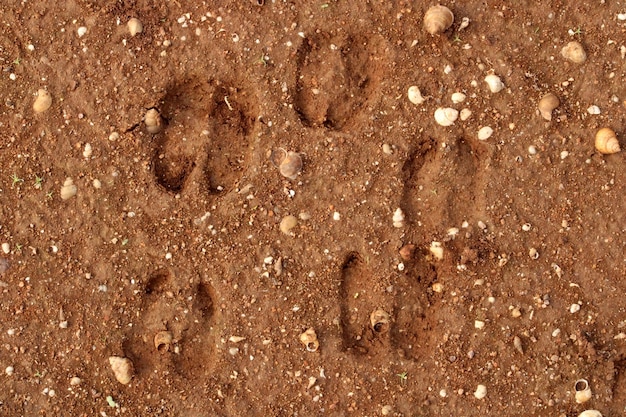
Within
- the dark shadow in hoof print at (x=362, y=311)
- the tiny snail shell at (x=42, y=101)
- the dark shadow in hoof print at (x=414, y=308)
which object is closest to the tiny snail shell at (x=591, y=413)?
the dark shadow in hoof print at (x=414, y=308)

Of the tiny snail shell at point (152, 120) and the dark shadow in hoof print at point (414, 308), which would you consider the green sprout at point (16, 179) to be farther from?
the dark shadow in hoof print at point (414, 308)

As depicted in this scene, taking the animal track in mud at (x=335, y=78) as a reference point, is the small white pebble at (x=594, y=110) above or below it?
below

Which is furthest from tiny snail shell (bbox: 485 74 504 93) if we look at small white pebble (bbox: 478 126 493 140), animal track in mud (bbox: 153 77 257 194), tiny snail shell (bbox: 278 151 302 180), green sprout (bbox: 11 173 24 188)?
green sprout (bbox: 11 173 24 188)

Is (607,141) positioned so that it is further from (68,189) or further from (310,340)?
(68,189)

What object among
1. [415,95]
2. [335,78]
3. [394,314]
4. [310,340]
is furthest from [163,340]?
[415,95]

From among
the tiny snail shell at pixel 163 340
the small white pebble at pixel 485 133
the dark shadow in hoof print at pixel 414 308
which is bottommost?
the dark shadow in hoof print at pixel 414 308

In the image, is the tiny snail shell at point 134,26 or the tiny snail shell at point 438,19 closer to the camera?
the tiny snail shell at point 438,19
